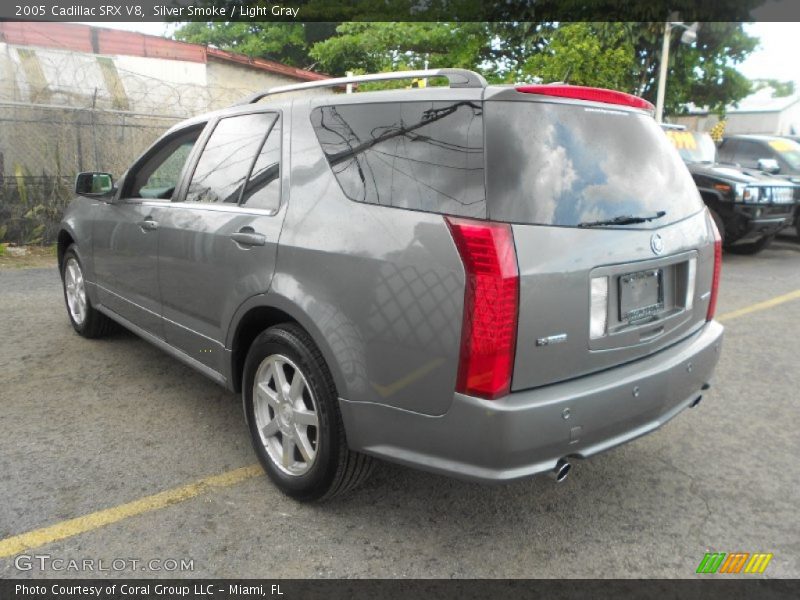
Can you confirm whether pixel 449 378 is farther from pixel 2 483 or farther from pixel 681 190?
pixel 2 483

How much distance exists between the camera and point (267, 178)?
2.97m

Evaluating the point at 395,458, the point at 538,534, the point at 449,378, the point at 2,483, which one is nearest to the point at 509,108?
the point at 449,378

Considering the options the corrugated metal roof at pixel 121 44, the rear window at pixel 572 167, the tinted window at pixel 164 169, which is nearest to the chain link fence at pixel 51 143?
the corrugated metal roof at pixel 121 44

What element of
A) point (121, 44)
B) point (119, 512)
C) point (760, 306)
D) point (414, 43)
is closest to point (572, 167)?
point (119, 512)

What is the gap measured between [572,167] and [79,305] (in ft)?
13.8

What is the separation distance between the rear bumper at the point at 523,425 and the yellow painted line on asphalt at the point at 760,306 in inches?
161

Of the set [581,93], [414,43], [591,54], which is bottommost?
[581,93]

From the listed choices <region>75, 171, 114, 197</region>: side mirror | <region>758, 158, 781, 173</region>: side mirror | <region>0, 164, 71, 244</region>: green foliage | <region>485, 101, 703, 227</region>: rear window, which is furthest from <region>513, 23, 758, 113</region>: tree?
<region>485, 101, 703, 227</region>: rear window

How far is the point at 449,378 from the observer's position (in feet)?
7.22

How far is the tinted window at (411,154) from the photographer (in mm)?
2219

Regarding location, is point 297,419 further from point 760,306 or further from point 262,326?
point 760,306

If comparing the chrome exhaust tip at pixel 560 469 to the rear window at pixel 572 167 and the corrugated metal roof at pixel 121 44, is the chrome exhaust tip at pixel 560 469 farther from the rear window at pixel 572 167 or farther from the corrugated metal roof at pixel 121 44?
the corrugated metal roof at pixel 121 44

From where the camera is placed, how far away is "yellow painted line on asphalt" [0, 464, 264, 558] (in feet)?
8.20
